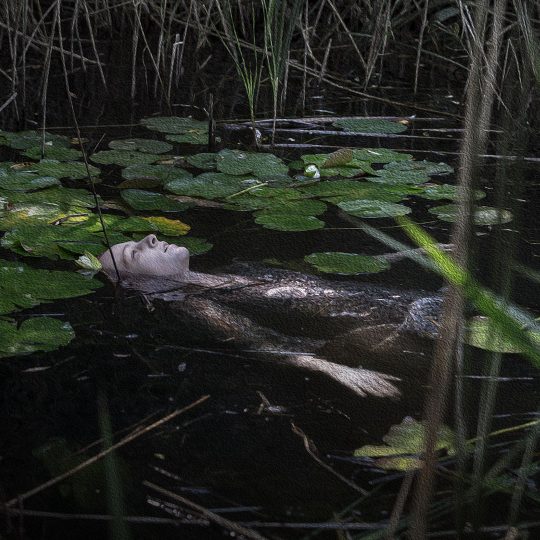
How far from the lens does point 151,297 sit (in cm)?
165

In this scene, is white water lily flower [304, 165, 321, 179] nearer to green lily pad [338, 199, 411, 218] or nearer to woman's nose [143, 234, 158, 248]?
green lily pad [338, 199, 411, 218]

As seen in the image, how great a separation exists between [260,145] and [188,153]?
0.74 ft

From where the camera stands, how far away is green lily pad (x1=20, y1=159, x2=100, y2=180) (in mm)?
2289

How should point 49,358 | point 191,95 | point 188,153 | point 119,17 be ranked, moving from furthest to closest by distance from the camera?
point 119,17, point 191,95, point 188,153, point 49,358

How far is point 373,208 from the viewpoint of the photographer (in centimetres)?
212

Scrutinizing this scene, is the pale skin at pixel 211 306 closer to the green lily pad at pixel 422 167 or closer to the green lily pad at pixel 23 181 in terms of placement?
the green lily pad at pixel 23 181

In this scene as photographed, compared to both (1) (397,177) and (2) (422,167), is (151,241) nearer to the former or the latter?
(1) (397,177)

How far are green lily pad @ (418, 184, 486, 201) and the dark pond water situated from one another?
0.48 m

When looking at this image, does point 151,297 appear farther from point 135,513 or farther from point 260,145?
point 260,145

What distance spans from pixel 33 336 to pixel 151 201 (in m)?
0.74

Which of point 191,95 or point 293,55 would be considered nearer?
point 191,95

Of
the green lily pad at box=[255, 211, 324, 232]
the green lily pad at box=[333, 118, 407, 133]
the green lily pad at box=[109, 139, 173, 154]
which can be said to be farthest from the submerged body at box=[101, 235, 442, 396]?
the green lily pad at box=[333, 118, 407, 133]

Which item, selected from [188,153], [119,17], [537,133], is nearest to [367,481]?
[188,153]

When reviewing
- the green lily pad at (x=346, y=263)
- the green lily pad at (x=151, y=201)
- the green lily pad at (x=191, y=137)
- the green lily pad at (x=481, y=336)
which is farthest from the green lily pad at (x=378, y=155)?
the green lily pad at (x=481, y=336)
